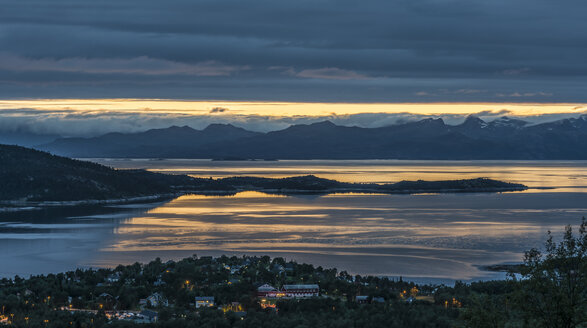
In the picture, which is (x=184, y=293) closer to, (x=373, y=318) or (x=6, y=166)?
(x=373, y=318)

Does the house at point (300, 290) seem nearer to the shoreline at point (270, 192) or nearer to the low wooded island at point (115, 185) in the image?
the shoreline at point (270, 192)

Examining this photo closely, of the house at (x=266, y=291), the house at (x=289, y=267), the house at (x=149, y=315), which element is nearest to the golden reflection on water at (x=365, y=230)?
the house at (x=289, y=267)

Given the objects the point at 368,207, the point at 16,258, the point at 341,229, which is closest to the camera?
the point at 16,258

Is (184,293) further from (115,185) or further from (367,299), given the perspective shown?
(115,185)

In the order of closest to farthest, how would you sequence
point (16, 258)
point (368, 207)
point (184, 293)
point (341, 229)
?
point (184, 293)
point (16, 258)
point (341, 229)
point (368, 207)

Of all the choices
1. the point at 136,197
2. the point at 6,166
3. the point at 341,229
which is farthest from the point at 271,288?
the point at 6,166

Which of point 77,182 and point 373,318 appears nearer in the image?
point 373,318

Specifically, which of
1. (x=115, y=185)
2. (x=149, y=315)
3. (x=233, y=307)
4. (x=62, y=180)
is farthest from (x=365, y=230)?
(x=115, y=185)
